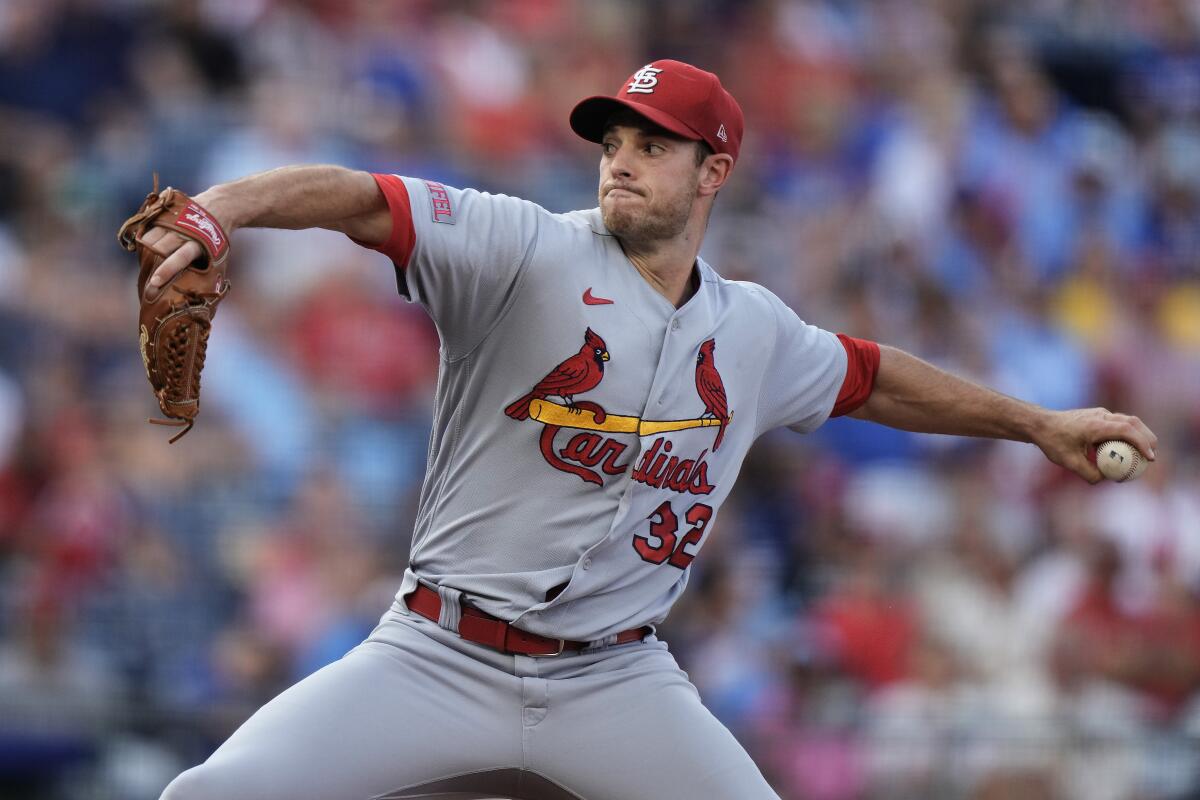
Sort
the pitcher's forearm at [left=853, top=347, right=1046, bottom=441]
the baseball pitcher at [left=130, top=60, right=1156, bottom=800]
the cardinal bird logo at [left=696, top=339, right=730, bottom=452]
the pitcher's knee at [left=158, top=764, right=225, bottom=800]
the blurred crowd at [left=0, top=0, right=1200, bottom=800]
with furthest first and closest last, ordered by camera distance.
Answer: the blurred crowd at [left=0, top=0, right=1200, bottom=800]
the pitcher's forearm at [left=853, top=347, right=1046, bottom=441]
the cardinal bird logo at [left=696, top=339, right=730, bottom=452]
the baseball pitcher at [left=130, top=60, right=1156, bottom=800]
the pitcher's knee at [left=158, top=764, right=225, bottom=800]

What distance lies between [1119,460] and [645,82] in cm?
147

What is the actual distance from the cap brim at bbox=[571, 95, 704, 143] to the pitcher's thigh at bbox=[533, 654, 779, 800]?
1.26m

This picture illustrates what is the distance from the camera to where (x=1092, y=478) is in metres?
4.26

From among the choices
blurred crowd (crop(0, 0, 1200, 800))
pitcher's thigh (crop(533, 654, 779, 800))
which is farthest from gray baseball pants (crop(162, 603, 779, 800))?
blurred crowd (crop(0, 0, 1200, 800))

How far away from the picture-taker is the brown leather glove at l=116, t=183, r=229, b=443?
316cm

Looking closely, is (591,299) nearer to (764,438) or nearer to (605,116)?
(605,116)

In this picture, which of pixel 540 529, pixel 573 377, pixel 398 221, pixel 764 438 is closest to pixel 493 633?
pixel 540 529

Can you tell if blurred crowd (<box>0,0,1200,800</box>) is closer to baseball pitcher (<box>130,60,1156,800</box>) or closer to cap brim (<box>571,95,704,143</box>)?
baseball pitcher (<box>130,60,1156,800</box>)

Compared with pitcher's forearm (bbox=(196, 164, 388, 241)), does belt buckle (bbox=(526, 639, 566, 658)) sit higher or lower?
lower

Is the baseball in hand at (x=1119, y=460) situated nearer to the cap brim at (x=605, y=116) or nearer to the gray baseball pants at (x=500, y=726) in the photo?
the gray baseball pants at (x=500, y=726)

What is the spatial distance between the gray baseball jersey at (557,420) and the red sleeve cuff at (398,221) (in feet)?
0.11

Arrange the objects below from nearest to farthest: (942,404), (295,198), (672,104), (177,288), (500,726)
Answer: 1. (177,288)
2. (295,198)
3. (500,726)
4. (672,104)
5. (942,404)

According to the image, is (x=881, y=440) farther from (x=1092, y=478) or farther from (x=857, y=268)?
(x=1092, y=478)

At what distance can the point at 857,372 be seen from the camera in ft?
14.3
